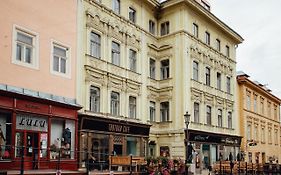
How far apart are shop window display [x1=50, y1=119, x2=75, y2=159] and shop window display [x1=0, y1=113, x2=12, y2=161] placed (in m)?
2.96

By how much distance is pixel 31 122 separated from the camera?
66.1 ft

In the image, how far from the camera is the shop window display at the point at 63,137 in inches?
846

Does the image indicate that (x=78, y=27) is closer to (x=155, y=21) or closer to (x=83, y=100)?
(x=83, y=100)

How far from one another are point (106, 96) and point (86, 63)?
9.51ft

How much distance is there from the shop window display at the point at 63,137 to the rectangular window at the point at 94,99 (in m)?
3.82

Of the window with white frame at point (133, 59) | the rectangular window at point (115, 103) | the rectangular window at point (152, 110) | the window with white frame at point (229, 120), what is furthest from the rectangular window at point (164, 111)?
the window with white frame at point (229, 120)

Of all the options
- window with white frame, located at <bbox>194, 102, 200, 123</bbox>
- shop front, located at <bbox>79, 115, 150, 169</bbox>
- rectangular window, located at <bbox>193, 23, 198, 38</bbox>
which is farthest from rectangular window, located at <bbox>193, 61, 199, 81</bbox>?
shop front, located at <bbox>79, 115, 150, 169</bbox>

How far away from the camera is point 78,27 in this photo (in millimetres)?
24953

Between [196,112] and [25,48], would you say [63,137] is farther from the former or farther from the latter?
[196,112]

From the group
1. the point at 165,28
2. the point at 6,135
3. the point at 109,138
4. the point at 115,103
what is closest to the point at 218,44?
the point at 165,28

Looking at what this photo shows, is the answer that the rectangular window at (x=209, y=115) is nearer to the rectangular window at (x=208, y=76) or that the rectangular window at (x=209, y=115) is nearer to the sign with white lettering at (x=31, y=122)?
the rectangular window at (x=208, y=76)

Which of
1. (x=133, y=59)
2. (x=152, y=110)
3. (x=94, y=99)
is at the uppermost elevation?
(x=133, y=59)

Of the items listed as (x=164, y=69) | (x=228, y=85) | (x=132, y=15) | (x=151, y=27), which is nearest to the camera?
(x=132, y=15)

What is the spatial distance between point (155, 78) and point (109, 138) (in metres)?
9.19
